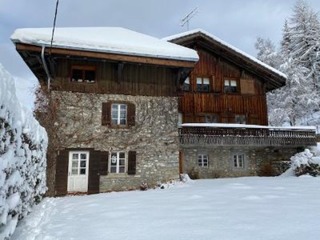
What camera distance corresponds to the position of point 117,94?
15.2 meters

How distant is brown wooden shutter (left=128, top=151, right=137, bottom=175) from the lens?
14695 millimetres

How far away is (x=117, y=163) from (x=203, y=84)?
8.32 meters

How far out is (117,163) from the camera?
48.5 ft

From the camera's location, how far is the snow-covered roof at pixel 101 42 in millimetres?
13289

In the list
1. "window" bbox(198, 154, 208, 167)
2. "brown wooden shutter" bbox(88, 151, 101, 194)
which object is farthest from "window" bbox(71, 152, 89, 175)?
"window" bbox(198, 154, 208, 167)

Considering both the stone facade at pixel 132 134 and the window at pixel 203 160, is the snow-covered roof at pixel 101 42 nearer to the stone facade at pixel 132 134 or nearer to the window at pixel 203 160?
the stone facade at pixel 132 134

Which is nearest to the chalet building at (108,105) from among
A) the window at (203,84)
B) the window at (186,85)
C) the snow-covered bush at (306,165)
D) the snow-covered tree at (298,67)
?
the window at (186,85)

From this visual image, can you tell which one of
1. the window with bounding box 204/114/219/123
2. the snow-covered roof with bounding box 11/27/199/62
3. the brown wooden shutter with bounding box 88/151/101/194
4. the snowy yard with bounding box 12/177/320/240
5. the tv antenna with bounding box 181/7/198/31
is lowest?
the snowy yard with bounding box 12/177/320/240

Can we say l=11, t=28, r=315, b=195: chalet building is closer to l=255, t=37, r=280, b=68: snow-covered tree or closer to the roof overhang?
the roof overhang

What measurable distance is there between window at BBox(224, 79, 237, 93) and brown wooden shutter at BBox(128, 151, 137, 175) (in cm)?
856

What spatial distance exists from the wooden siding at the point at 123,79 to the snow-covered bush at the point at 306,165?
7.69 meters

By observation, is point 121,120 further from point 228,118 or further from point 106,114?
point 228,118

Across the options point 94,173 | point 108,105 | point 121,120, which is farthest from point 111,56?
point 94,173

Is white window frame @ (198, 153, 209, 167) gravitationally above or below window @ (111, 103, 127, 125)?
below
